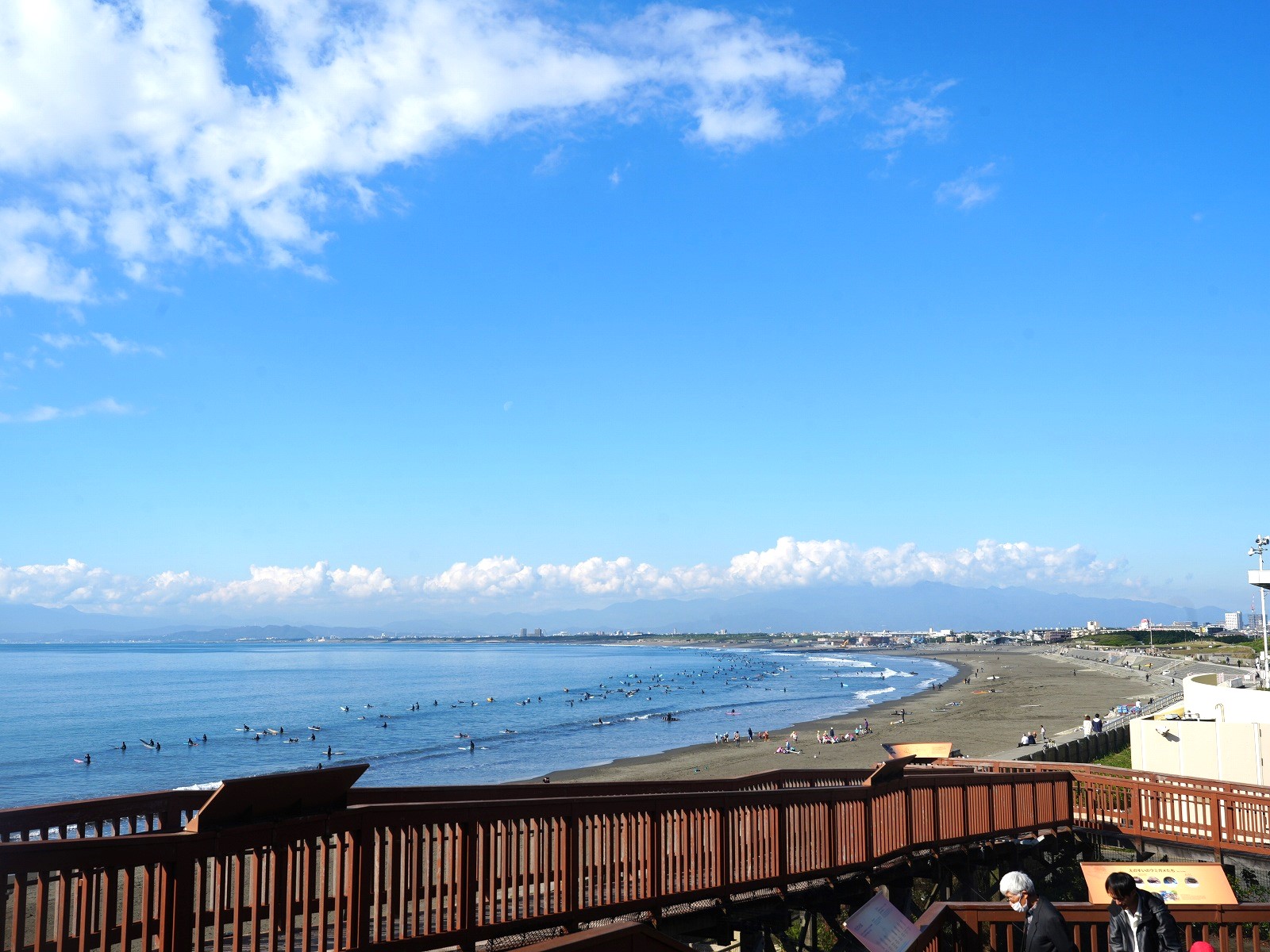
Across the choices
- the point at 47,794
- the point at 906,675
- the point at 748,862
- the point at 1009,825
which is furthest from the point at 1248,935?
the point at 906,675

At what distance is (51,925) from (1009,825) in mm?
16033

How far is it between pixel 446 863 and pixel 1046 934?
4.69 metres

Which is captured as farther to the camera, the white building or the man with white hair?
the white building

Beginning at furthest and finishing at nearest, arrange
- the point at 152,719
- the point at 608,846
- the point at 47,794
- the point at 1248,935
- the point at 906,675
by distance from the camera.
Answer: the point at 906,675 → the point at 152,719 → the point at 47,794 → the point at 1248,935 → the point at 608,846

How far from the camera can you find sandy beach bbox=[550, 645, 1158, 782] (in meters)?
48.8

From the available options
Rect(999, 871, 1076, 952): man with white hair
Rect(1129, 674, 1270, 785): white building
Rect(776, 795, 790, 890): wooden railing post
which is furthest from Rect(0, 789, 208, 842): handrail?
Rect(1129, 674, 1270, 785): white building

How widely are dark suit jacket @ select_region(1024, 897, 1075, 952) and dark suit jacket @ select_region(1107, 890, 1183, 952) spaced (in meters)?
0.31

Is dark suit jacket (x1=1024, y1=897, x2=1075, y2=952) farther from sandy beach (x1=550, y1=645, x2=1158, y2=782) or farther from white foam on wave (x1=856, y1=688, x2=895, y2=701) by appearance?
white foam on wave (x1=856, y1=688, x2=895, y2=701)

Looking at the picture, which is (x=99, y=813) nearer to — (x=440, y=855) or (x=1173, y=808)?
(x=440, y=855)

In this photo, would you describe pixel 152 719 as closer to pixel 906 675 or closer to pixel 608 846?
pixel 608 846

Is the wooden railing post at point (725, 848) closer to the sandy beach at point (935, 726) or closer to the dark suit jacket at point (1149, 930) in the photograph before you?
the dark suit jacket at point (1149, 930)

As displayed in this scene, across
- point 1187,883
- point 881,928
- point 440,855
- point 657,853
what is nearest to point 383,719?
point 657,853

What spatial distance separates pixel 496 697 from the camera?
364ft

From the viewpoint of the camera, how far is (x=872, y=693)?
351 ft
